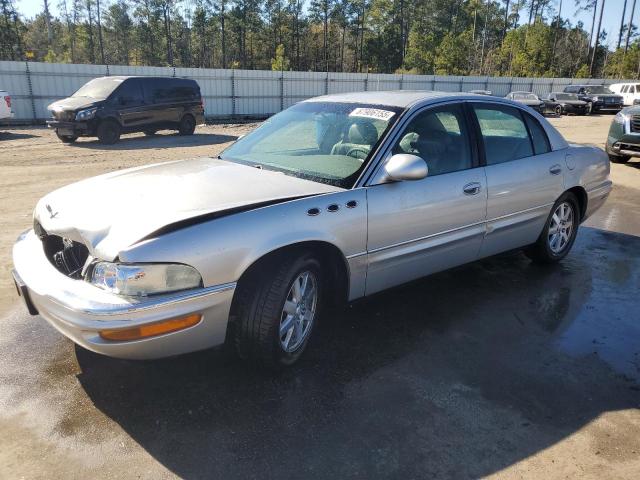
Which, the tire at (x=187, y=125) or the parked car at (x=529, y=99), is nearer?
the tire at (x=187, y=125)

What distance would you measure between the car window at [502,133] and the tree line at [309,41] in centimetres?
5685

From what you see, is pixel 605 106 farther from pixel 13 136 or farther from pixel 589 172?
pixel 589 172

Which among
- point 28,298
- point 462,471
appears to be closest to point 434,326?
point 462,471

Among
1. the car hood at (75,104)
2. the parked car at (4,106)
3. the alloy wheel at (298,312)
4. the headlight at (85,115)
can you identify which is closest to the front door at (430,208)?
the alloy wheel at (298,312)

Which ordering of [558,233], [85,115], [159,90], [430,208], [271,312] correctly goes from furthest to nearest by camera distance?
[159,90] → [85,115] → [558,233] → [430,208] → [271,312]

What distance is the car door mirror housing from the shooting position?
3398mm

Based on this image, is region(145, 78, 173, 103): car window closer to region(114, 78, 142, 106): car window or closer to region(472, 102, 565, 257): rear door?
region(114, 78, 142, 106): car window

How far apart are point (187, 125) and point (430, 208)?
14372mm

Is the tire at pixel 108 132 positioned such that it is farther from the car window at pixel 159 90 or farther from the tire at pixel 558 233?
the tire at pixel 558 233

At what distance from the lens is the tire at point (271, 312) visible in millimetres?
2977

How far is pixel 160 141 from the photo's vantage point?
15305 millimetres

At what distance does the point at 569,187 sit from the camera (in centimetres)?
507

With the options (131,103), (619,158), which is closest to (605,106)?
(619,158)

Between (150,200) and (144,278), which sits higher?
(150,200)
